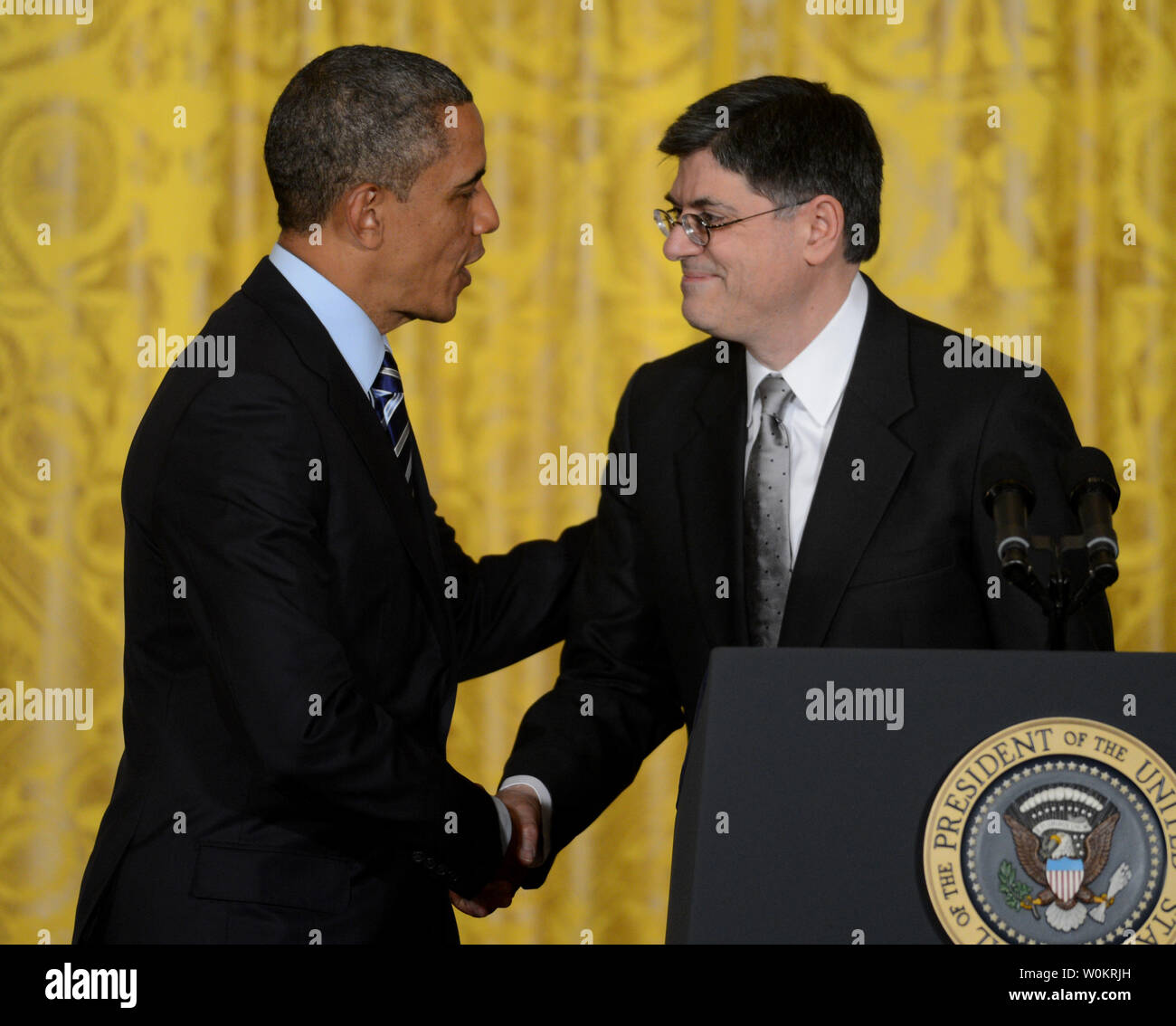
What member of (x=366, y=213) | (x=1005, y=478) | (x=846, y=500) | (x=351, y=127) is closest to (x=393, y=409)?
(x=366, y=213)

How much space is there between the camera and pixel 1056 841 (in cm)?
125

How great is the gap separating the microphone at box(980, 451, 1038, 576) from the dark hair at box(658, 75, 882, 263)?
2.54 feet

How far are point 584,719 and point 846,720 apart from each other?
1018mm

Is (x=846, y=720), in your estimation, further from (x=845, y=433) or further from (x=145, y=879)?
(x=145, y=879)

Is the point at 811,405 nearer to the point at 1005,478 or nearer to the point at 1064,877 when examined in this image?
the point at 1005,478

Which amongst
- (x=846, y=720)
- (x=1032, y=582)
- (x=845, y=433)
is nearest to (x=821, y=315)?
(x=845, y=433)

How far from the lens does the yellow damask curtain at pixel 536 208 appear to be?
3371 mm

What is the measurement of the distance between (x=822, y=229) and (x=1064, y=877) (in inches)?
45.3

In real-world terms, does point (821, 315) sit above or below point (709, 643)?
above

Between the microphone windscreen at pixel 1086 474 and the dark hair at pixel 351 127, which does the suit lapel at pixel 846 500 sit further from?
the dark hair at pixel 351 127

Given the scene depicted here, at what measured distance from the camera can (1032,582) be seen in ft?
4.49

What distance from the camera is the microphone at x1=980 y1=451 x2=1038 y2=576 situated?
1354 millimetres
